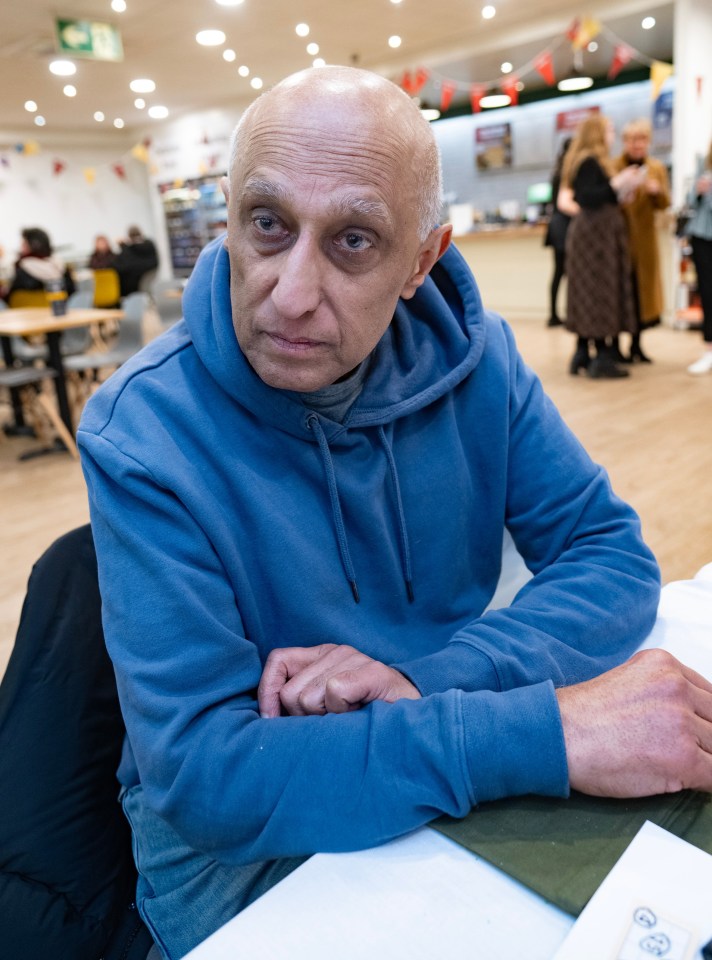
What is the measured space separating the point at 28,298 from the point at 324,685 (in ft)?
23.6

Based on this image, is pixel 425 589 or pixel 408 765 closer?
pixel 408 765

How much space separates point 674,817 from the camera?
638 mm

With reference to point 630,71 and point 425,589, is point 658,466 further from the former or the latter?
point 630,71

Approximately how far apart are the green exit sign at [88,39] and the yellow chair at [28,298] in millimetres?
2419

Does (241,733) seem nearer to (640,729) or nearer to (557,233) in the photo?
(640,729)

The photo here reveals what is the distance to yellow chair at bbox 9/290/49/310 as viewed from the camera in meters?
7.00

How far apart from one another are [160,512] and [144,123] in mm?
15672

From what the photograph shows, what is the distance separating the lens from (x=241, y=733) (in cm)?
71

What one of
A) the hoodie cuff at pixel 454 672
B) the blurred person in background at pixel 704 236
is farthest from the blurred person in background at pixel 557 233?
the hoodie cuff at pixel 454 672

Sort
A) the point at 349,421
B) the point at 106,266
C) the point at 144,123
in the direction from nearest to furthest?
the point at 349,421, the point at 106,266, the point at 144,123

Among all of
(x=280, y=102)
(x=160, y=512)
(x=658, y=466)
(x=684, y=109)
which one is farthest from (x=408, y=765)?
(x=684, y=109)

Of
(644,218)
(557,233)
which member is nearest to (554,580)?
(644,218)

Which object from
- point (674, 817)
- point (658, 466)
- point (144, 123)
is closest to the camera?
point (674, 817)

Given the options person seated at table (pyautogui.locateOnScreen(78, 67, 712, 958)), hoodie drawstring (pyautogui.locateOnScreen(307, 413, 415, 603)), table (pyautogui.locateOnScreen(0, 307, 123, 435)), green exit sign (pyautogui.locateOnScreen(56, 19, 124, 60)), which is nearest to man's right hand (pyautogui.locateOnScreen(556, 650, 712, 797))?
person seated at table (pyautogui.locateOnScreen(78, 67, 712, 958))
